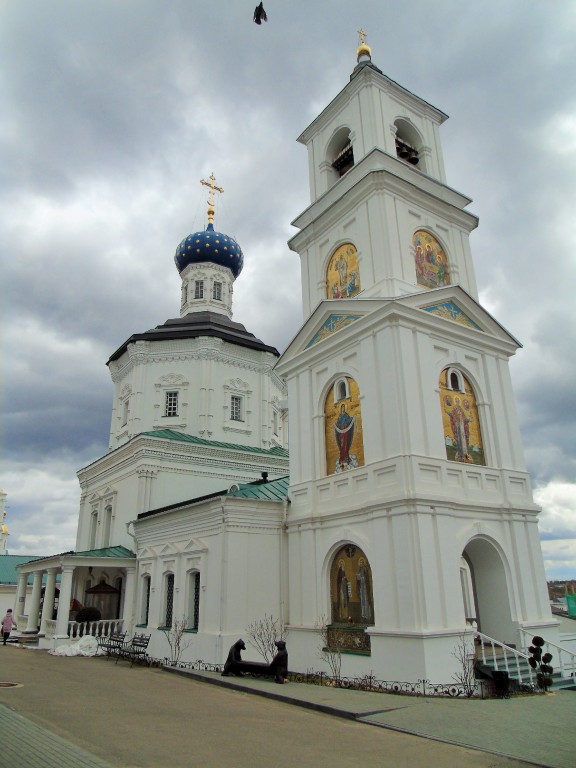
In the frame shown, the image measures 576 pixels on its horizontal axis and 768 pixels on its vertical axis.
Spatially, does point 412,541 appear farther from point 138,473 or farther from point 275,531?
point 138,473

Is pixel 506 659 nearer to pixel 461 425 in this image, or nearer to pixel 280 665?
pixel 280 665

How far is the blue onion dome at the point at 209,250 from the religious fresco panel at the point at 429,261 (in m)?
14.7

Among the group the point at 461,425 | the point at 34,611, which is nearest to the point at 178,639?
the point at 461,425

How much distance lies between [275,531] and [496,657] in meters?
5.88

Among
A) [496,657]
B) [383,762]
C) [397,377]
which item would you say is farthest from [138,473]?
[383,762]

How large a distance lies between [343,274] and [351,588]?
8.23 meters

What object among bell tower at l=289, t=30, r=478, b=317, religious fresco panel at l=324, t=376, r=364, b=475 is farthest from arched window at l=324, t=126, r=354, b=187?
religious fresco panel at l=324, t=376, r=364, b=475

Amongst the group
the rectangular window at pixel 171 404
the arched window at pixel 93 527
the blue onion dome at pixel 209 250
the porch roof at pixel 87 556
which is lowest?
the porch roof at pixel 87 556

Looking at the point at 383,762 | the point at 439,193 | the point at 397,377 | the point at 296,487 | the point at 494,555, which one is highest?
the point at 439,193

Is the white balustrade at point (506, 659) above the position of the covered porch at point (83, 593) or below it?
below

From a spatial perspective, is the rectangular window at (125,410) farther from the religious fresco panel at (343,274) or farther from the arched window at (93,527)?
the religious fresco panel at (343,274)

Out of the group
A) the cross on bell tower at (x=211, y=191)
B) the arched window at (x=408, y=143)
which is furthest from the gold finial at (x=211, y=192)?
the arched window at (x=408, y=143)

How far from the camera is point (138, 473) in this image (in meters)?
21.6

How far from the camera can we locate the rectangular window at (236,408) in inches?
999
